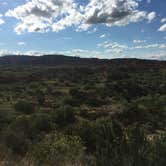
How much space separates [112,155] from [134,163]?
1.36 feet

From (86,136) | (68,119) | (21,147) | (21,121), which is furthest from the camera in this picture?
(68,119)

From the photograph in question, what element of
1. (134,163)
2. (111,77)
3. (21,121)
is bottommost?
(111,77)

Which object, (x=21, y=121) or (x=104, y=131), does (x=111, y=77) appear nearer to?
(x=21, y=121)

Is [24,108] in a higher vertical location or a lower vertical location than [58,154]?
lower

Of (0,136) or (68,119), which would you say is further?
(68,119)

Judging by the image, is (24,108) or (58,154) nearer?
(58,154)

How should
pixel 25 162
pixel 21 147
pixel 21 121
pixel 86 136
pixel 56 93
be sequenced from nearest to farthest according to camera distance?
pixel 25 162, pixel 21 147, pixel 86 136, pixel 21 121, pixel 56 93

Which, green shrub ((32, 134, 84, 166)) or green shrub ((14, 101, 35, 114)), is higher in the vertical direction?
green shrub ((32, 134, 84, 166))

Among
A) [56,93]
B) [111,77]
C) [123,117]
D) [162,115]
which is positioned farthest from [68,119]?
[111,77]

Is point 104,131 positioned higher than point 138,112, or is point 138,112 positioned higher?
point 104,131

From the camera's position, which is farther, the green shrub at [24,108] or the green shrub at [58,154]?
the green shrub at [24,108]

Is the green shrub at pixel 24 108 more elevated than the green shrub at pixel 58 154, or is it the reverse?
the green shrub at pixel 58 154

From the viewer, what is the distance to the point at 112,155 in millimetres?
6023

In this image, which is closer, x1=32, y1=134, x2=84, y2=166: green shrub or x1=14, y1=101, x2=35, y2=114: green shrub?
x1=32, y1=134, x2=84, y2=166: green shrub
